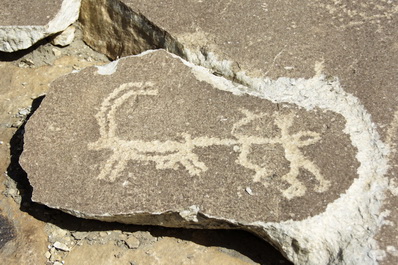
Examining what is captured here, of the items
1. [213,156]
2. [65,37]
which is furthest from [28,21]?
[213,156]

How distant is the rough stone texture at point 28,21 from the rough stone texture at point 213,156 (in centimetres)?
68

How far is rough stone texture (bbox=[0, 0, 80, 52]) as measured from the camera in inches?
141

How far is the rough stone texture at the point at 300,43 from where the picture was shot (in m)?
2.80

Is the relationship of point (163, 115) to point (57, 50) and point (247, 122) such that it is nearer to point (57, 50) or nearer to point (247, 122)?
point (247, 122)

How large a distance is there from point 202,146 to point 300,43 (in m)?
0.94

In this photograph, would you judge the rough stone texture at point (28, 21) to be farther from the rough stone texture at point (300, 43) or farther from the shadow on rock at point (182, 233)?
the shadow on rock at point (182, 233)

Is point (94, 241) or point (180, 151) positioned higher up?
point (180, 151)

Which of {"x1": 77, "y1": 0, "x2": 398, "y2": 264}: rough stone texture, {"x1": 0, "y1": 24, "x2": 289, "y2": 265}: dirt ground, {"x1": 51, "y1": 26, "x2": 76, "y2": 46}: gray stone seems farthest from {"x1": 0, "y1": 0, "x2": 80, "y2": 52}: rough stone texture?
{"x1": 0, "y1": 24, "x2": 289, "y2": 265}: dirt ground

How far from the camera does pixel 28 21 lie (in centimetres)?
360

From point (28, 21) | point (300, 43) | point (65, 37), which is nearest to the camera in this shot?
point (300, 43)

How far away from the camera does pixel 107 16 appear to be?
380 centimetres

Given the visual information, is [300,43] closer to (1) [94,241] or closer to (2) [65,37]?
(1) [94,241]

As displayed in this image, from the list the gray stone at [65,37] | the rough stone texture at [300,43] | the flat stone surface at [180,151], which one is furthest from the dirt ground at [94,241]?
the gray stone at [65,37]

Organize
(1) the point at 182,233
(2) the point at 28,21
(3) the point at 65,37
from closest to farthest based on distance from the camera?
(1) the point at 182,233
(2) the point at 28,21
(3) the point at 65,37
